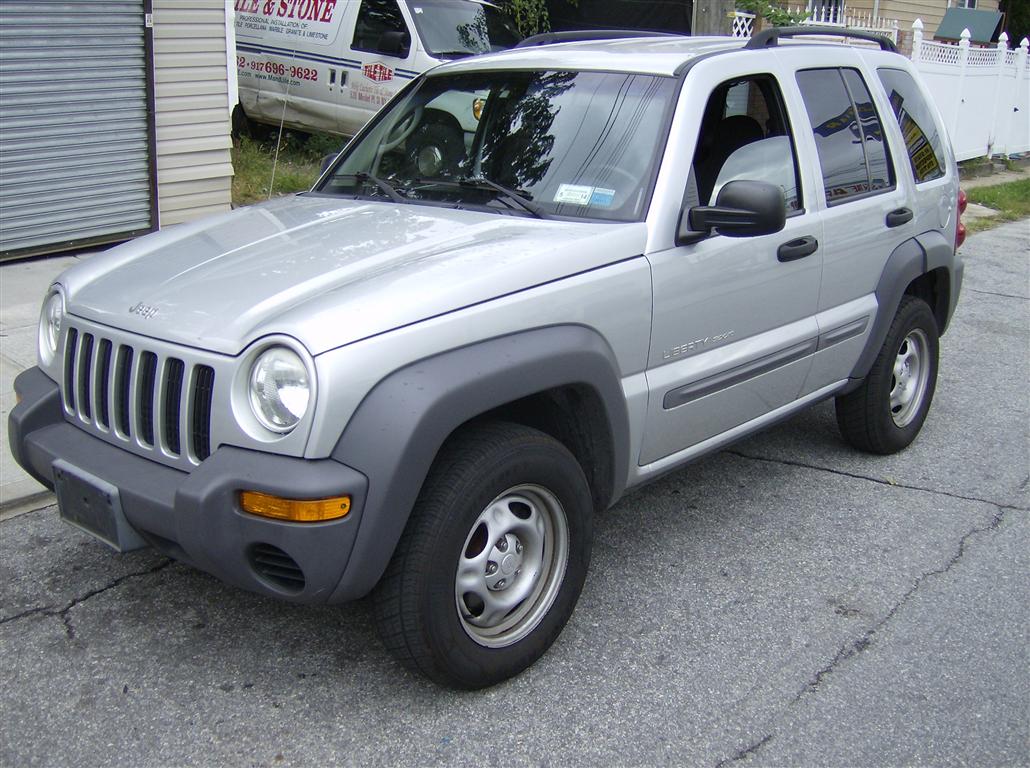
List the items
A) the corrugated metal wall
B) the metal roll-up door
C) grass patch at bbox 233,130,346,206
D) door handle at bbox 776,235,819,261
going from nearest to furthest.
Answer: door handle at bbox 776,235,819,261 < the metal roll-up door < the corrugated metal wall < grass patch at bbox 233,130,346,206

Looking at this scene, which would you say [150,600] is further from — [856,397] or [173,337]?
[856,397]

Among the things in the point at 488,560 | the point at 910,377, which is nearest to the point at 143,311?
the point at 488,560

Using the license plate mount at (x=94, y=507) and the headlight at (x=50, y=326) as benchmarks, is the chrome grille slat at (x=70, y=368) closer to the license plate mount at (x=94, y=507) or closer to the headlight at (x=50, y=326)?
the headlight at (x=50, y=326)

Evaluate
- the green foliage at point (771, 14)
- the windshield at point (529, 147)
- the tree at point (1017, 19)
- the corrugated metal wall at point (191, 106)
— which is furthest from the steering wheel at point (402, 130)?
the tree at point (1017, 19)

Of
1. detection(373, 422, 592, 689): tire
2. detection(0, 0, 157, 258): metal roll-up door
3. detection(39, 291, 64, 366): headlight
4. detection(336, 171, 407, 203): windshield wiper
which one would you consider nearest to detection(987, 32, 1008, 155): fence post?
detection(0, 0, 157, 258): metal roll-up door

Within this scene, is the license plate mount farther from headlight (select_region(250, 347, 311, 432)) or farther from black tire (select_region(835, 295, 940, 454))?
black tire (select_region(835, 295, 940, 454))

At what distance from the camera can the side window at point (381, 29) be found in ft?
35.1

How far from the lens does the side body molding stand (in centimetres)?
291

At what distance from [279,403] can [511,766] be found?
3.88 feet

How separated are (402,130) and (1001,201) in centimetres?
1159

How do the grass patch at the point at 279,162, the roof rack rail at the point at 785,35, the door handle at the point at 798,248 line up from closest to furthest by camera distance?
the door handle at the point at 798,248 < the roof rack rail at the point at 785,35 < the grass patch at the point at 279,162

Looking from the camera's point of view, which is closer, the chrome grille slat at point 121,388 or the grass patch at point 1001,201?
the chrome grille slat at point 121,388

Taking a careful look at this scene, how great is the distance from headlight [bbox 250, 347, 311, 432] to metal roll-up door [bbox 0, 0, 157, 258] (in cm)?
556

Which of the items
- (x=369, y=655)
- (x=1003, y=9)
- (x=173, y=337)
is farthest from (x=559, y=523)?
(x=1003, y=9)
